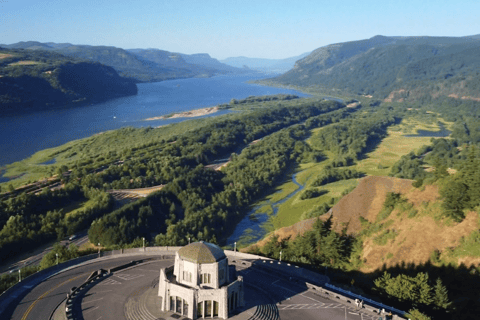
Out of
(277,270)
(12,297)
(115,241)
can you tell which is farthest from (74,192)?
(277,270)

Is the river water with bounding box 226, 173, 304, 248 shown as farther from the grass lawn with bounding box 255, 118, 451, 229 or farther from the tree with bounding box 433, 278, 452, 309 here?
the tree with bounding box 433, 278, 452, 309

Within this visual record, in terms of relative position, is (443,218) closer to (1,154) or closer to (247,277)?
(247,277)

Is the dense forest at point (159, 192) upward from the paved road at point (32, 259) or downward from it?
upward

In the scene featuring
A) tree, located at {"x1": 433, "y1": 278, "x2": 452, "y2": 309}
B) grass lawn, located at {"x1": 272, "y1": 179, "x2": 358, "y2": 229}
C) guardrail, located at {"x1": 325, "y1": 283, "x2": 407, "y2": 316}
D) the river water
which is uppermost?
tree, located at {"x1": 433, "y1": 278, "x2": 452, "y2": 309}

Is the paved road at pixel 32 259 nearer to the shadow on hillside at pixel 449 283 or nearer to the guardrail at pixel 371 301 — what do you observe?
the shadow on hillside at pixel 449 283

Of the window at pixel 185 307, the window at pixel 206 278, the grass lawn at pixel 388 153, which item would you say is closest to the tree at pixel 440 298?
the window at pixel 206 278

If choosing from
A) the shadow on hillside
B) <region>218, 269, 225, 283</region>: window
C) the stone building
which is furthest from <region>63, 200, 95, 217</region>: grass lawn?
the shadow on hillside

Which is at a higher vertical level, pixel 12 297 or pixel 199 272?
pixel 199 272

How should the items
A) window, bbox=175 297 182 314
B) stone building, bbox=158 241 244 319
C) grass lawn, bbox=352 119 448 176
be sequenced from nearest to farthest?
stone building, bbox=158 241 244 319 < window, bbox=175 297 182 314 < grass lawn, bbox=352 119 448 176
